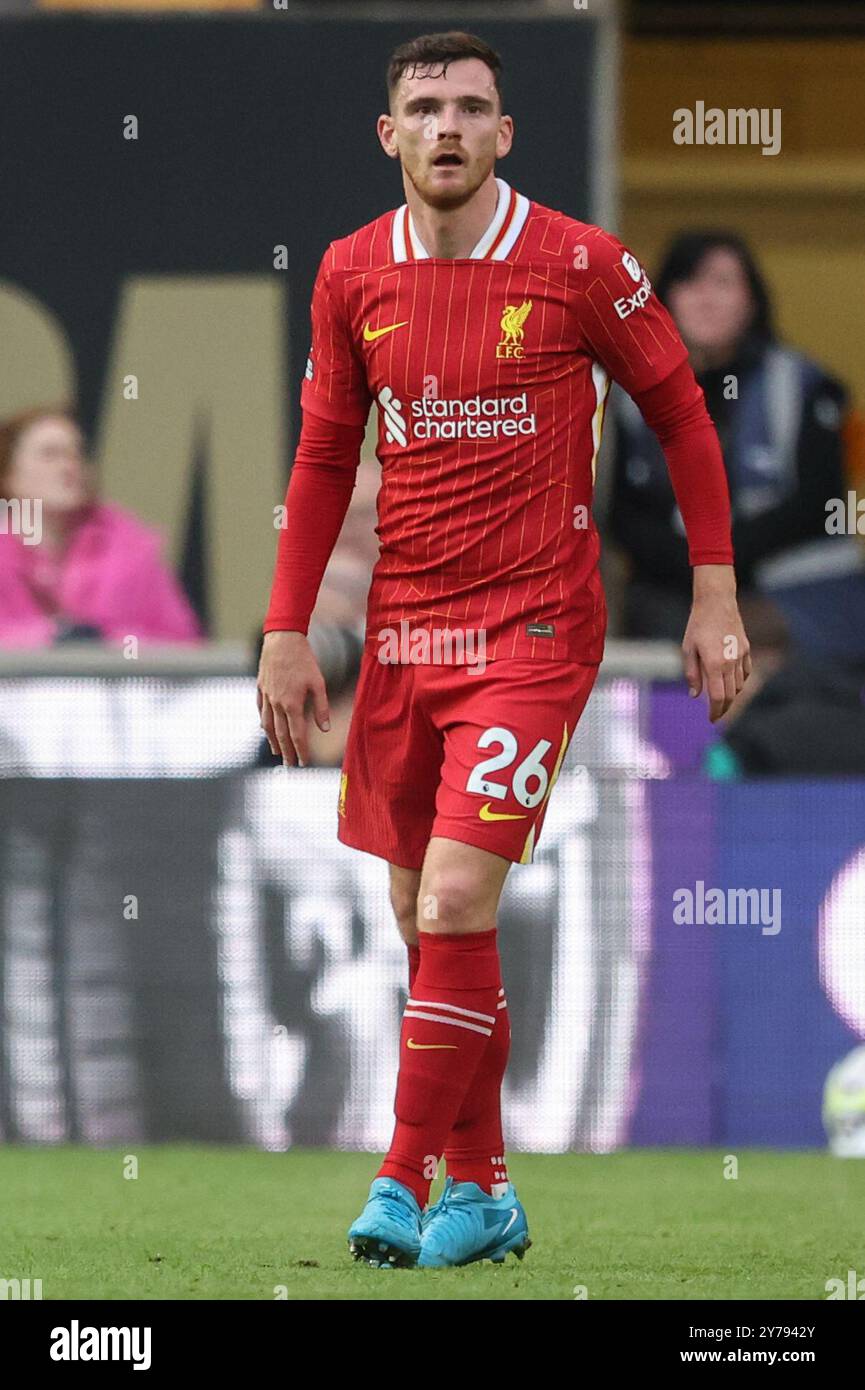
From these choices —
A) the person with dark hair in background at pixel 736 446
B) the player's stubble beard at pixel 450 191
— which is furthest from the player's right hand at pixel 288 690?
the person with dark hair in background at pixel 736 446

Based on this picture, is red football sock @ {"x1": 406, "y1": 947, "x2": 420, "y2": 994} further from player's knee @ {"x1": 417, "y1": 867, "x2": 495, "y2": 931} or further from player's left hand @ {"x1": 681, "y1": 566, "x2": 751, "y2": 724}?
player's left hand @ {"x1": 681, "y1": 566, "x2": 751, "y2": 724}

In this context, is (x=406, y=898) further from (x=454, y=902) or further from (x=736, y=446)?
(x=736, y=446)

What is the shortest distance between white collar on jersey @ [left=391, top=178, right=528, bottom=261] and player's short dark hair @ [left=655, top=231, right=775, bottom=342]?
4174 mm

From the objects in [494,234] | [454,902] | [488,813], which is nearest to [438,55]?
[494,234]

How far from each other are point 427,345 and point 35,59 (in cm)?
593

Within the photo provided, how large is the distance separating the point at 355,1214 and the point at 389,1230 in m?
1.39

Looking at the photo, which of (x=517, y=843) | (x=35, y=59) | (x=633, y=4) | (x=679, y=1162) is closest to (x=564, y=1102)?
(x=679, y=1162)

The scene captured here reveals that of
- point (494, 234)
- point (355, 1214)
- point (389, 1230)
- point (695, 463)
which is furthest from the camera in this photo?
point (355, 1214)

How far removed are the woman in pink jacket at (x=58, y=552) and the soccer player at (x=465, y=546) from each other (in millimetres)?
4344

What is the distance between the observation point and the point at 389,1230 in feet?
15.4

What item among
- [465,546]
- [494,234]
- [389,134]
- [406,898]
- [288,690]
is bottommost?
[406,898]

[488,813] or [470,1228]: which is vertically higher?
[488,813]

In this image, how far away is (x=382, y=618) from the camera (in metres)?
5.11

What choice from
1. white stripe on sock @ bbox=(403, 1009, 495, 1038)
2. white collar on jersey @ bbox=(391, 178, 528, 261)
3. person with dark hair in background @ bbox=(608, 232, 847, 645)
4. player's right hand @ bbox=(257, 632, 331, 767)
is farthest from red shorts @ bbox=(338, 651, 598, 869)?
person with dark hair in background @ bbox=(608, 232, 847, 645)
